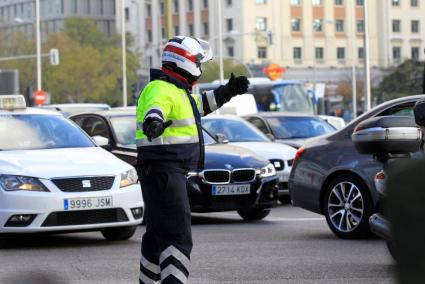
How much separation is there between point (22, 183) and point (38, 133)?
146cm

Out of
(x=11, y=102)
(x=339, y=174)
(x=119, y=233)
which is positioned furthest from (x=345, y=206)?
(x=11, y=102)

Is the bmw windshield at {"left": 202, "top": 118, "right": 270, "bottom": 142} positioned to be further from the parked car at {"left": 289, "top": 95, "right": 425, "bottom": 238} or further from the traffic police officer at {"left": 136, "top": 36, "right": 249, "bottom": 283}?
the traffic police officer at {"left": 136, "top": 36, "right": 249, "bottom": 283}

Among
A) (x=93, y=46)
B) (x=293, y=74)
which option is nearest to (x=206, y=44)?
(x=93, y=46)

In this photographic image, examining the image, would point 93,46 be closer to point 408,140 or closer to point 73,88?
point 73,88

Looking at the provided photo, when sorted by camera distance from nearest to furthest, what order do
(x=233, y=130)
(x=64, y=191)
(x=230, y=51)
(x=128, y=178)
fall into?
1. (x=64, y=191)
2. (x=128, y=178)
3. (x=233, y=130)
4. (x=230, y=51)

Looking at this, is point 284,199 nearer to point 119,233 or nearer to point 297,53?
point 119,233

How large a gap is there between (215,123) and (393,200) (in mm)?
16622

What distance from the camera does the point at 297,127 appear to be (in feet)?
71.7

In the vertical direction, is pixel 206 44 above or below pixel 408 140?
above

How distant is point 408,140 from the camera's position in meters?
5.38

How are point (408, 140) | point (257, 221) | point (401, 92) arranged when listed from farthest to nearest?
point (401, 92) → point (257, 221) → point (408, 140)

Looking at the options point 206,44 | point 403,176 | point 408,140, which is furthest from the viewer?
point 206,44

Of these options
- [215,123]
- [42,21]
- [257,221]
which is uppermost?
[42,21]

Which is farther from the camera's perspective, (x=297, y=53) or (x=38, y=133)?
(x=297, y=53)
